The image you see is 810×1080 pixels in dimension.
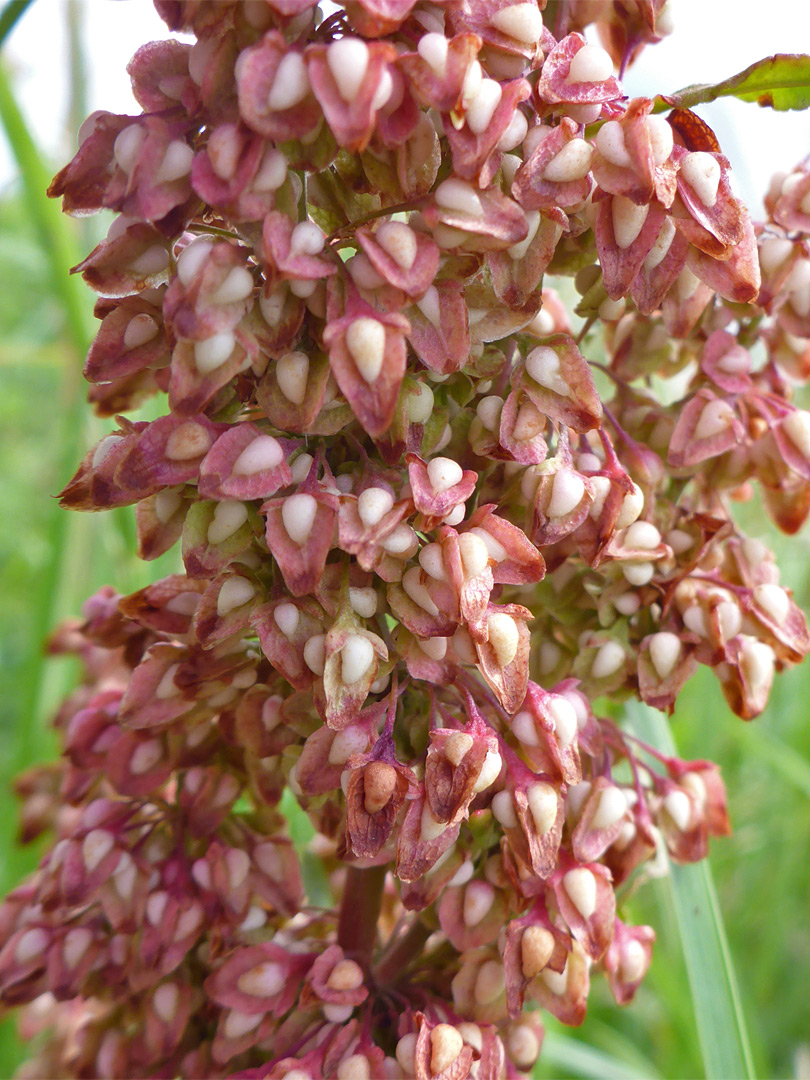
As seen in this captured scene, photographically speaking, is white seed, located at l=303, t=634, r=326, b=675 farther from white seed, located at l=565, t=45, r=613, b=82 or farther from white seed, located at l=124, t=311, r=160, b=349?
white seed, located at l=565, t=45, r=613, b=82

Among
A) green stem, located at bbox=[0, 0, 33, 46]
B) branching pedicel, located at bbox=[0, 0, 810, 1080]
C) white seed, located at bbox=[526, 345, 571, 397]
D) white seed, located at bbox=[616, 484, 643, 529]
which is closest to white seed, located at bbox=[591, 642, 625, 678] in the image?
branching pedicel, located at bbox=[0, 0, 810, 1080]

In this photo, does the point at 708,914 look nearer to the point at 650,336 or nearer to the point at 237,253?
the point at 650,336

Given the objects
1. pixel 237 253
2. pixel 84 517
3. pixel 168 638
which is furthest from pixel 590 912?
pixel 84 517

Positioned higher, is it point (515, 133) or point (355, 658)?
point (515, 133)

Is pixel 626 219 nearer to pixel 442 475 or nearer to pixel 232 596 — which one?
pixel 442 475

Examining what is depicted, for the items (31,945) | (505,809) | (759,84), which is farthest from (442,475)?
(31,945)

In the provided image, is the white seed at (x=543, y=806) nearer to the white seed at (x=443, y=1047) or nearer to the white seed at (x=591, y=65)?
the white seed at (x=443, y=1047)

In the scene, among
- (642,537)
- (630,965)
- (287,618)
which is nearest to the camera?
(287,618)

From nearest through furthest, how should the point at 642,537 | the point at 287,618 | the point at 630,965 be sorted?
the point at 287,618
the point at 642,537
the point at 630,965
